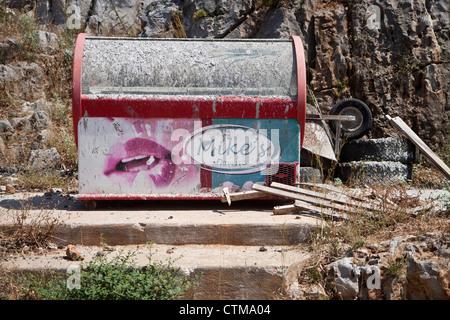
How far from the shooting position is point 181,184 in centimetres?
530

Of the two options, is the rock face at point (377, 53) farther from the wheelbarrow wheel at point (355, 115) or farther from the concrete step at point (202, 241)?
the concrete step at point (202, 241)

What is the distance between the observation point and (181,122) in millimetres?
5258

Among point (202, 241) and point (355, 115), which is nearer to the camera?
point (202, 241)

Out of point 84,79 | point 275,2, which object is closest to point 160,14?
point 275,2

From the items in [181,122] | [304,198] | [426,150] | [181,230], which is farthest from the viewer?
[426,150]

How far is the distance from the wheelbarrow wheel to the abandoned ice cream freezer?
373 centimetres

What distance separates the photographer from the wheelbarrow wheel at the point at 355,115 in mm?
8820

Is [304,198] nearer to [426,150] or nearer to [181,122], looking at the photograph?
[181,122]

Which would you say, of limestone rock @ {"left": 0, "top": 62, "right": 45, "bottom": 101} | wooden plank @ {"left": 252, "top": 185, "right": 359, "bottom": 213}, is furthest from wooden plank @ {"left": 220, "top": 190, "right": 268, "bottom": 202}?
limestone rock @ {"left": 0, "top": 62, "right": 45, "bottom": 101}

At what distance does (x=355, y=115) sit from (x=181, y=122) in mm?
4817

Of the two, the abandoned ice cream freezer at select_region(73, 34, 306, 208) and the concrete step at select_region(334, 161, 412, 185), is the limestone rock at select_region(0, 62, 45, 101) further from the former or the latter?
the concrete step at select_region(334, 161, 412, 185)

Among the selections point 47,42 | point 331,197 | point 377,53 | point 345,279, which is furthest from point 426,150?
point 47,42

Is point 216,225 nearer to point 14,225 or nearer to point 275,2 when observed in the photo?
point 14,225

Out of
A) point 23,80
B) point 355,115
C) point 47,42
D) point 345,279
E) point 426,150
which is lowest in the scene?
point 345,279
